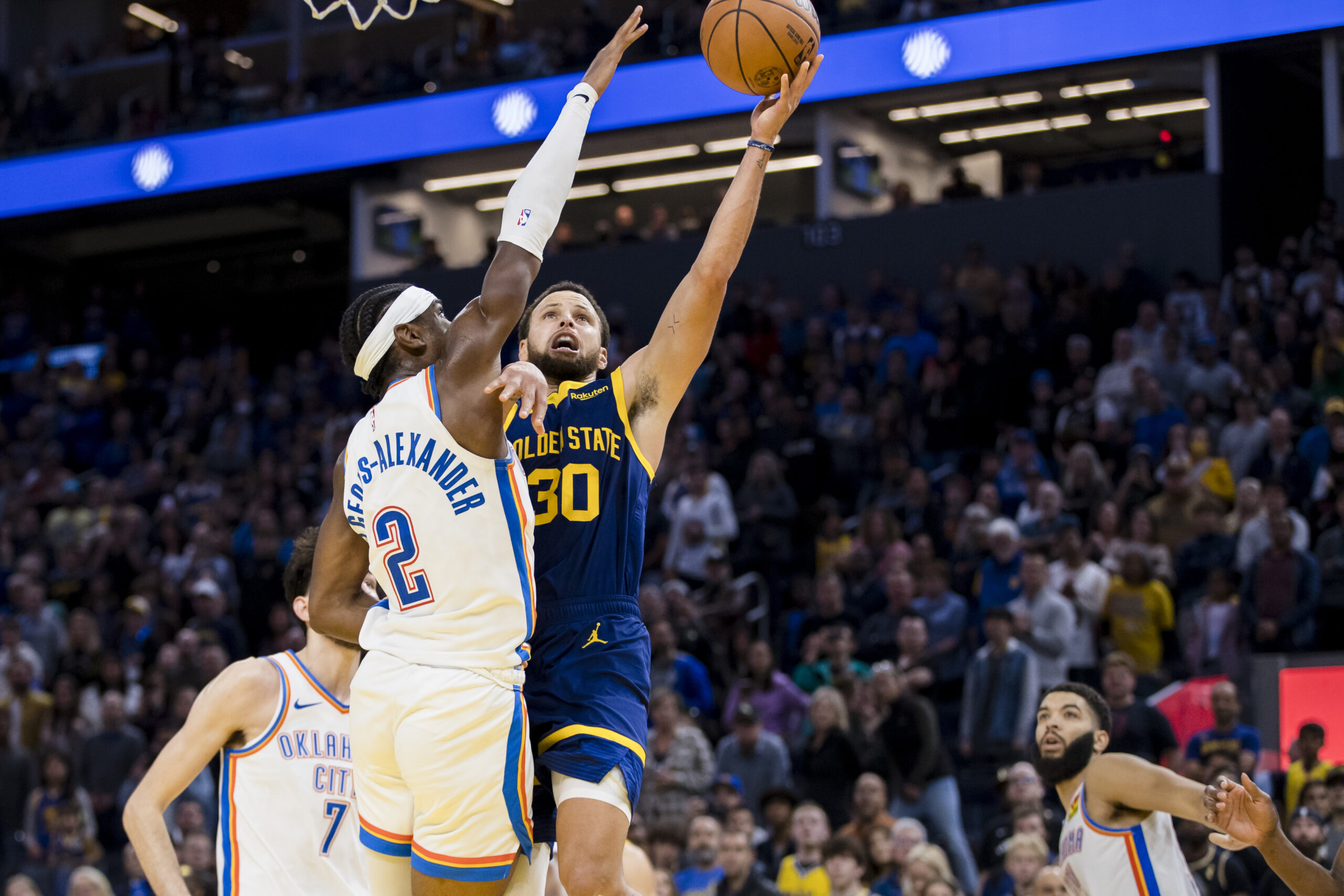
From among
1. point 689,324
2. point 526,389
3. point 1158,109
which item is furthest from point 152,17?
point 526,389

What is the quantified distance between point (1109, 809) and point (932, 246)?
44.0 ft

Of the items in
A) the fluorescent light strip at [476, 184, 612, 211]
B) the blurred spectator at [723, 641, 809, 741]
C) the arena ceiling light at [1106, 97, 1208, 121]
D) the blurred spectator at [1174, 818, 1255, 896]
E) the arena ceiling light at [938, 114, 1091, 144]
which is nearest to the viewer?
the blurred spectator at [1174, 818, 1255, 896]

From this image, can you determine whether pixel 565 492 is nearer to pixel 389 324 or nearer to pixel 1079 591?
pixel 389 324

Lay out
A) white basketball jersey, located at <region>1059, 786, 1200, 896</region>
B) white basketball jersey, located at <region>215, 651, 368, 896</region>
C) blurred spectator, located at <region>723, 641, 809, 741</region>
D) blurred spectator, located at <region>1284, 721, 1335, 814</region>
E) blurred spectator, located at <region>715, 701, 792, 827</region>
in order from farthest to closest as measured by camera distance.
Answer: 1. blurred spectator, located at <region>723, 641, 809, 741</region>
2. blurred spectator, located at <region>715, 701, 792, 827</region>
3. blurred spectator, located at <region>1284, 721, 1335, 814</region>
4. white basketball jersey, located at <region>1059, 786, 1200, 896</region>
5. white basketball jersey, located at <region>215, 651, 368, 896</region>

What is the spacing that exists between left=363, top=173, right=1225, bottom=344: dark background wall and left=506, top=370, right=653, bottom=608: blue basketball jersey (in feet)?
45.2

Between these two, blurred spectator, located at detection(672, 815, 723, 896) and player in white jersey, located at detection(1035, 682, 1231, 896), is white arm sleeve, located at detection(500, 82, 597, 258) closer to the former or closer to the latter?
player in white jersey, located at detection(1035, 682, 1231, 896)

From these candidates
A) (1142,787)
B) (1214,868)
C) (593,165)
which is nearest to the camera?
(1142,787)

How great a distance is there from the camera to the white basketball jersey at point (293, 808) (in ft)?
16.2

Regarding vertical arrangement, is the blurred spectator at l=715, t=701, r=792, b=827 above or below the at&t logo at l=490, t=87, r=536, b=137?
below

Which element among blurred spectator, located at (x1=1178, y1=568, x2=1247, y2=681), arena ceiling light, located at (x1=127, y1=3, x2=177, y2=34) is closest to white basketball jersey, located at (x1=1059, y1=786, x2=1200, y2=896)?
blurred spectator, located at (x1=1178, y1=568, x2=1247, y2=681)

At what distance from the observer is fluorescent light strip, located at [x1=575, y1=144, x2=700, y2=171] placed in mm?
20844

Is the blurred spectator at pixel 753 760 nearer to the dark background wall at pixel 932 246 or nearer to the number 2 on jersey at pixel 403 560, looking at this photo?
the number 2 on jersey at pixel 403 560

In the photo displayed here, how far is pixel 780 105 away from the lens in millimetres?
4602

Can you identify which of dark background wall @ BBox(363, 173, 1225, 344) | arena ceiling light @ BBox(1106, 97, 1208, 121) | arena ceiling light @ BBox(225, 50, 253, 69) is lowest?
dark background wall @ BBox(363, 173, 1225, 344)
